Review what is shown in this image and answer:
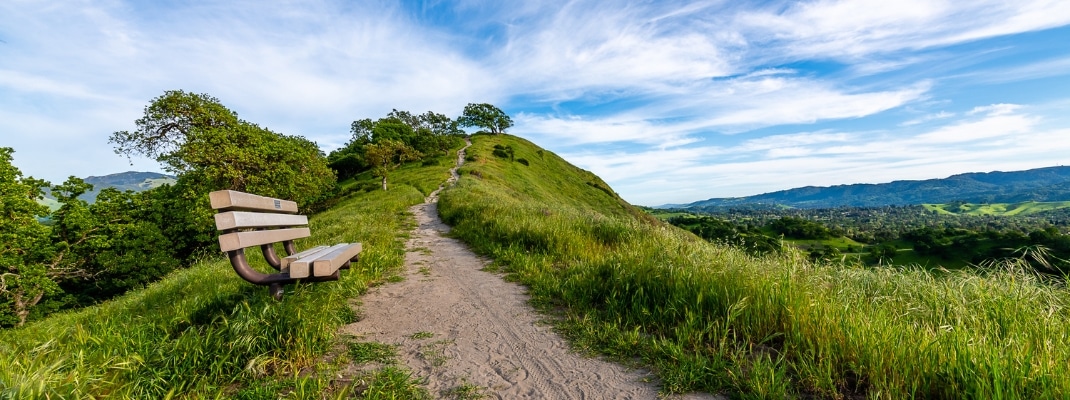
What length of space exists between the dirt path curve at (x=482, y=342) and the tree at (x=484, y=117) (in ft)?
299

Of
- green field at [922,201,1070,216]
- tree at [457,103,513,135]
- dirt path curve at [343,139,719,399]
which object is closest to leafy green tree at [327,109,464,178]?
tree at [457,103,513,135]

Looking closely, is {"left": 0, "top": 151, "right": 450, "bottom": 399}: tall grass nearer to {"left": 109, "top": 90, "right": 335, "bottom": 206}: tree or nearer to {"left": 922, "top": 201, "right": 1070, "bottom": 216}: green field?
{"left": 109, "top": 90, "right": 335, "bottom": 206}: tree

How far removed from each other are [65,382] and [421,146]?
52090 millimetres

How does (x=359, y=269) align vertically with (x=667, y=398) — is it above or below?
above

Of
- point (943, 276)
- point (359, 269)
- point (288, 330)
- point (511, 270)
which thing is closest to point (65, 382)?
point (288, 330)

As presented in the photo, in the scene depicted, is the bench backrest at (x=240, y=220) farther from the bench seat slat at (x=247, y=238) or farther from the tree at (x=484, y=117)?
the tree at (x=484, y=117)

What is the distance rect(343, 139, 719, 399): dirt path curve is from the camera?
3189mm

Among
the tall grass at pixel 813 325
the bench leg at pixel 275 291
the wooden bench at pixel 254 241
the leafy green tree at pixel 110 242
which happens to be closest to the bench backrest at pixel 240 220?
the wooden bench at pixel 254 241

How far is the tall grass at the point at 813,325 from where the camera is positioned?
2691mm

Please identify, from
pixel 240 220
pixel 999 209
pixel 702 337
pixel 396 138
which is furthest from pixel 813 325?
pixel 999 209

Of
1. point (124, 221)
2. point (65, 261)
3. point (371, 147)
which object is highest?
point (371, 147)

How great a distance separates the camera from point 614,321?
4.33 metres

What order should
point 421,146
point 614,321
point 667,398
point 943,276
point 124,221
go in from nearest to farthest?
point 667,398, point 614,321, point 943,276, point 124,221, point 421,146

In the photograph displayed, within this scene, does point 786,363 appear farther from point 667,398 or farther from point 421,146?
point 421,146
